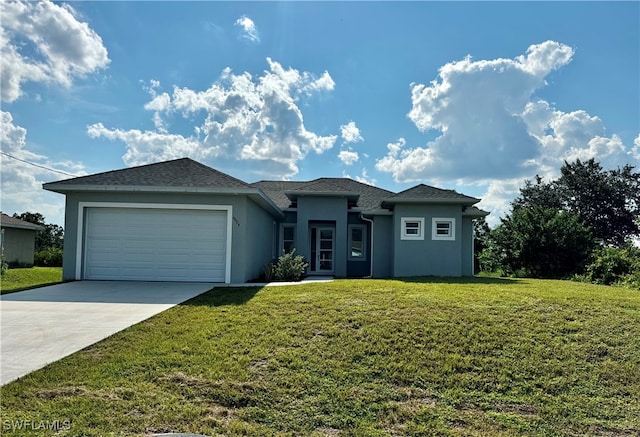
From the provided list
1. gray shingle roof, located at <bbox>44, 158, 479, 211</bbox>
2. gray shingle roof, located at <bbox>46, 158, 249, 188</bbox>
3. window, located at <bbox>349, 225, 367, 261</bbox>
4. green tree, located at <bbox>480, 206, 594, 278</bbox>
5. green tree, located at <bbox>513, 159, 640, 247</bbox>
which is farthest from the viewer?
green tree, located at <bbox>513, 159, 640, 247</bbox>

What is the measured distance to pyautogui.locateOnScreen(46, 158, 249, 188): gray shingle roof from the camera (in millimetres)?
12594

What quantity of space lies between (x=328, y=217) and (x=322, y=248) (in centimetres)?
206

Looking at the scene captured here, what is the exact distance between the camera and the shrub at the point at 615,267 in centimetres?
1472

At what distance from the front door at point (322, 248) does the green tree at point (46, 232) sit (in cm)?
2884

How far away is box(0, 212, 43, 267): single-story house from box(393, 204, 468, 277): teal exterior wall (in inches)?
840

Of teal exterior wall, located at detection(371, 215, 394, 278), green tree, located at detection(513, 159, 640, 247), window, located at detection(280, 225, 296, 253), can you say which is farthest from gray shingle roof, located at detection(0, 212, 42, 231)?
green tree, located at detection(513, 159, 640, 247)

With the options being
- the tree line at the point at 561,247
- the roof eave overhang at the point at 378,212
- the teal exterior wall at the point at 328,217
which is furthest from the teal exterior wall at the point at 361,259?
the tree line at the point at 561,247

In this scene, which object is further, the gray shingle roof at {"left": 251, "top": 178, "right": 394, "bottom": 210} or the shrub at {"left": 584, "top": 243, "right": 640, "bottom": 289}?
the gray shingle roof at {"left": 251, "top": 178, "right": 394, "bottom": 210}

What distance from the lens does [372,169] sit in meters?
22.9

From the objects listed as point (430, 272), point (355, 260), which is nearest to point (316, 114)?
point (355, 260)

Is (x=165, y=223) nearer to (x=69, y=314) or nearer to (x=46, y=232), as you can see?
(x=69, y=314)

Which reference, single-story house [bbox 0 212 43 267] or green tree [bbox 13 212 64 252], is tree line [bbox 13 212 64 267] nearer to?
green tree [bbox 13 212 64 252]

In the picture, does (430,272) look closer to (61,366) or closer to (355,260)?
(355,260)

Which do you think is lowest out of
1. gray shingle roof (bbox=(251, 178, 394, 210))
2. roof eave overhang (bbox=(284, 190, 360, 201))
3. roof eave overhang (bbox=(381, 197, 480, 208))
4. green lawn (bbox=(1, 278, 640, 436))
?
green lawn (bbox=(1, 278, 640, 436))
